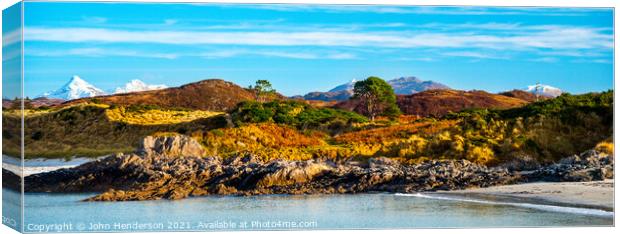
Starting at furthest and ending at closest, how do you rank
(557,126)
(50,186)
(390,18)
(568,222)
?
(557,126), (50,186), (390,18), (568,222)

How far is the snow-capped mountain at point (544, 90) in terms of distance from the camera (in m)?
16.4

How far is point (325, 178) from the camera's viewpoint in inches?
656

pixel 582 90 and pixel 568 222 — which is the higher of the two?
pixel 582 90

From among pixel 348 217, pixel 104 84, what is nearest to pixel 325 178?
pixel 348 217

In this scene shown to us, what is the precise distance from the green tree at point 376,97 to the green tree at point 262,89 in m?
1.41

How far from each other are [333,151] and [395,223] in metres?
4.08

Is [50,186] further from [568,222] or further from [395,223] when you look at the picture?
[568,222]

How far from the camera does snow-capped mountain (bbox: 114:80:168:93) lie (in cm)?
1557

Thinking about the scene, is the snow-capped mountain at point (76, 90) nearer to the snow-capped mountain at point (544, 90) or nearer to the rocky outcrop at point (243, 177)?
the rocky outcrop at point (243, 177)

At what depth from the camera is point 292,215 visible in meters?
14.0

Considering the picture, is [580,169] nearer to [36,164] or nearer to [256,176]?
[256,176]

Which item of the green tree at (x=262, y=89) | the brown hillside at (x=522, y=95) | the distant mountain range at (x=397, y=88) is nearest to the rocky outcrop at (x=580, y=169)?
the brown hillside at (x=522, y=95)

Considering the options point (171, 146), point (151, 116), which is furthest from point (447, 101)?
point (151, 116)

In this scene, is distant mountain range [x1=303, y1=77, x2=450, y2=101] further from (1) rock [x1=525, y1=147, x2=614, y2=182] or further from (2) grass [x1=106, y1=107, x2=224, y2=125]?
(2) grass [x1=106, y1=107, x2=224, y2=125]
